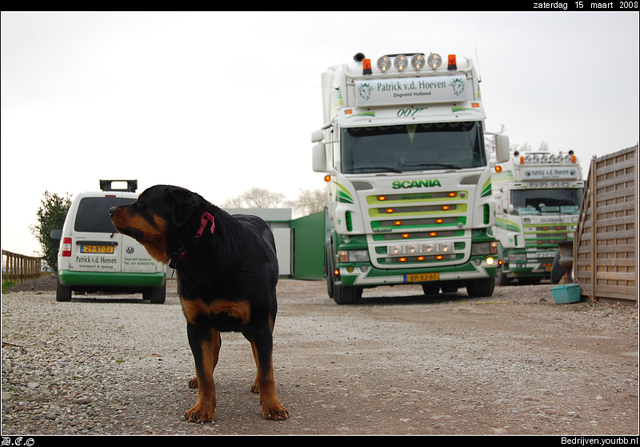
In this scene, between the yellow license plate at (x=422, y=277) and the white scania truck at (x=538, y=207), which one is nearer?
the yellow license plate at (x=422, y=277)

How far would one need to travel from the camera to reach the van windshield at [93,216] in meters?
12.6

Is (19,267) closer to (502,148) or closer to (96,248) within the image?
(96,248)

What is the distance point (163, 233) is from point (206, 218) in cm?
28

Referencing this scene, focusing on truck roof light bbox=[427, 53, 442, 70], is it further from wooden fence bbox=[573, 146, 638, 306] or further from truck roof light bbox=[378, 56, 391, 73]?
wooden fence bbox=[573, 146, 638, 306]

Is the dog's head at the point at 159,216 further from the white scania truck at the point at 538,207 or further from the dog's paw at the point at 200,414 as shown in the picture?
the white scania truck at the point at 538,207

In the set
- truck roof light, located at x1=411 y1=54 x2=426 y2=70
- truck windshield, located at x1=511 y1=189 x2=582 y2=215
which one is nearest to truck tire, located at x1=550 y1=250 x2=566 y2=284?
truck windshield, located at x1=511 y1=189 x2=582 y2=215

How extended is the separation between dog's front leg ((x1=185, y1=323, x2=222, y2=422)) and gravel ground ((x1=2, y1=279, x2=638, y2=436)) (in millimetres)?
73

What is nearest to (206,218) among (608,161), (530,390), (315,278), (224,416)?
(224,416)

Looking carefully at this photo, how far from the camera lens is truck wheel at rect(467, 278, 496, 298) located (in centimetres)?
1438

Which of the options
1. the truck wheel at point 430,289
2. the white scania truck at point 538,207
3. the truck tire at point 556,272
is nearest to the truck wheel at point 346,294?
the truck wheel at point 430,289

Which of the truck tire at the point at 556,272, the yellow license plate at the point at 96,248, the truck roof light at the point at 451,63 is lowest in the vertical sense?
the truck tire at the point at 556,272

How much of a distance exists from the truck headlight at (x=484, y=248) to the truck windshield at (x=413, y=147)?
1.61 m

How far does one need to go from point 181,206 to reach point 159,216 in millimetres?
164

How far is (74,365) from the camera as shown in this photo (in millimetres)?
5637
